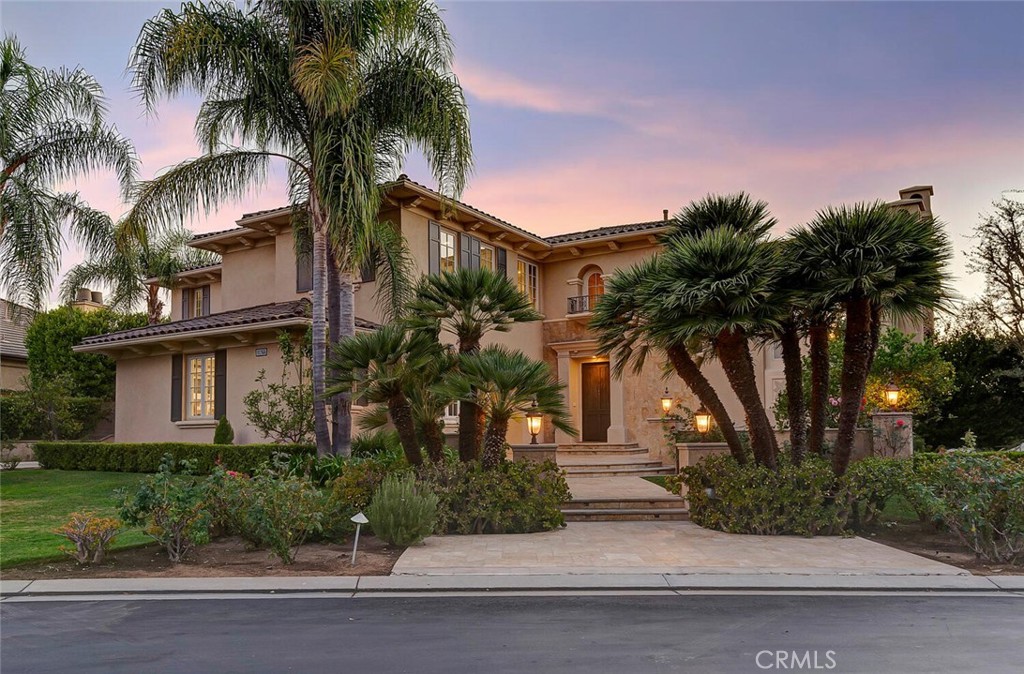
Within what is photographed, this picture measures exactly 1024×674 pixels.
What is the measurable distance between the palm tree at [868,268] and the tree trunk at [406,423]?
20.7ft

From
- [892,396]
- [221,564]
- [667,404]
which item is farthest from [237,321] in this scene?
[892,396]

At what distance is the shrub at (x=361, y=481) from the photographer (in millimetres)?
11430

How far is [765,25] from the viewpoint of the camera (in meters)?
15.4

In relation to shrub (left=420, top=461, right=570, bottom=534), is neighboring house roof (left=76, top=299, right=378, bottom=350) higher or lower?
higher

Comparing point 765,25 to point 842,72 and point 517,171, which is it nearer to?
point 842,72

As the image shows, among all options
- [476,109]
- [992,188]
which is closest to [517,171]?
[476,109]

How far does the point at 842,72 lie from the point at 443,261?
1013 cm

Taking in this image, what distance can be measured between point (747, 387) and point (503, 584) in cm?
549

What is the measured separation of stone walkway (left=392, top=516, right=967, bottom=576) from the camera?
9.27m

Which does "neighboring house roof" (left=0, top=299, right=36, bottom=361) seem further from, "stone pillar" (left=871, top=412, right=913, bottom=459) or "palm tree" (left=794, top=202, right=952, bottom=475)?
"stone pillar" (left=871, top=412, right=913, bottom=459)

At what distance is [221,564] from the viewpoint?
9.68m

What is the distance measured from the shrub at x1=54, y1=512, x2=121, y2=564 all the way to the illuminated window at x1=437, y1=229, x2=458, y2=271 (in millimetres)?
11562

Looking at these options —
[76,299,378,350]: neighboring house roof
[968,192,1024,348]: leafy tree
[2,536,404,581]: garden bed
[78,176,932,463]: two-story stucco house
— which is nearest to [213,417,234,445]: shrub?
[78,176,932,463]: two-story stucco house

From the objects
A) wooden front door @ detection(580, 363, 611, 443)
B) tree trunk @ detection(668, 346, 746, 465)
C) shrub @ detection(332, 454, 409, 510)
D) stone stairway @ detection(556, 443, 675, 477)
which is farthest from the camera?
wooden front door @ detection(580, 363, 611, 443)
